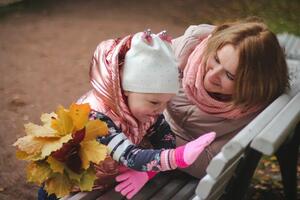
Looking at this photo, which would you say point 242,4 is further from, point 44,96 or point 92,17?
point 44,96

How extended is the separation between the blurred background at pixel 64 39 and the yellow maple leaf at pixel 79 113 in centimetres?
150

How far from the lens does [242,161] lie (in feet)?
6.08

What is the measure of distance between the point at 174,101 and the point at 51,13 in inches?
146

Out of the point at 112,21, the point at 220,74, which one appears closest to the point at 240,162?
the point at 220,74

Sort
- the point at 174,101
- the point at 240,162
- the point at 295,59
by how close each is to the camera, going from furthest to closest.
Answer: the point at 295,59 < the point at 174,101 < the point at 240,162

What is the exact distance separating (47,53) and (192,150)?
3.36m

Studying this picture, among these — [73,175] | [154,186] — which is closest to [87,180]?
[73,175]

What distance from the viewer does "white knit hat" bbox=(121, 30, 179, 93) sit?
183 centimetres

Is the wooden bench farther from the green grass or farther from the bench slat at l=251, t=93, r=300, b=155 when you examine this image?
the green grass

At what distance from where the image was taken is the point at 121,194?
2.04 metres

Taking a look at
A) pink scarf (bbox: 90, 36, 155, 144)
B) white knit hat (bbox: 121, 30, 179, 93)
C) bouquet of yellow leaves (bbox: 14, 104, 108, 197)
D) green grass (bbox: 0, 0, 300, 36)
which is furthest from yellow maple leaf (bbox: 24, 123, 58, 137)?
green grass (bbox: 0, 0, 300, 36)

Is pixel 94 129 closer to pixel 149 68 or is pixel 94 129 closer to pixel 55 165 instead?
pixel 55 165

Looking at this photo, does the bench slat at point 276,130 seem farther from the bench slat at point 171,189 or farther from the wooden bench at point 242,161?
A: the bench slat at point 171,189

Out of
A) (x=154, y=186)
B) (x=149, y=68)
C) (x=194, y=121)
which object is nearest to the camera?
(x=149, y=68)
